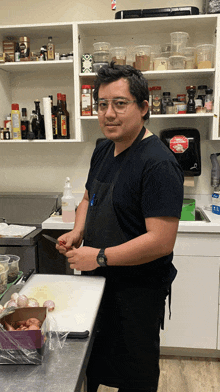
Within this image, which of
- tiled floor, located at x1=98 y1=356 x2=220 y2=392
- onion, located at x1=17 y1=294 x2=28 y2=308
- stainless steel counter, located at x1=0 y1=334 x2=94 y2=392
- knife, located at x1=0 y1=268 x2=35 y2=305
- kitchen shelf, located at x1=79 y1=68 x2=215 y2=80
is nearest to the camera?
stainless steel counter, located at x1=0 y1=334 x2=94 y2=392

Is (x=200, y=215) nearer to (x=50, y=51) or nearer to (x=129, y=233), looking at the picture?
(x=129, y=233)

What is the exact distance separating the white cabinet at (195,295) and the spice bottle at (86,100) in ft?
3.47

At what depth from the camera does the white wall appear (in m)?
2.59

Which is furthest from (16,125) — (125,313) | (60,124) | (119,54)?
(125,313)

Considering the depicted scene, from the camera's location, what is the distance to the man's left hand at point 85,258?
119 centimetres

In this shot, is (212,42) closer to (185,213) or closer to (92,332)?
(185,213)

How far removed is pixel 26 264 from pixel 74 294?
3.78ft

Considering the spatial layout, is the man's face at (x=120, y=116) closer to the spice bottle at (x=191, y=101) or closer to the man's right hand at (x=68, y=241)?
the man's right hand at (x=68, y=241)

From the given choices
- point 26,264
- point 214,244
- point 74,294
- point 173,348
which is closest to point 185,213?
point 214,244

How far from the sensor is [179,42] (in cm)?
231

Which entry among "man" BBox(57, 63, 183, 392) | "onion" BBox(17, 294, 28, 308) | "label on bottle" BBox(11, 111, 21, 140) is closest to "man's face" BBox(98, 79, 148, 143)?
"man" BBox(57, 63, 183, 392)

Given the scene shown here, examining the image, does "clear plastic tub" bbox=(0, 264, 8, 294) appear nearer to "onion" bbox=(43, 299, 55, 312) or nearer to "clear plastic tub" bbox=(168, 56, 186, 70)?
"onion" bbox=(43, 299, 55, 312)

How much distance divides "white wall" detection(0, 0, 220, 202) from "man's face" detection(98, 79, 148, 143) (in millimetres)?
1430

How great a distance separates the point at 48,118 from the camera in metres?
2.41
